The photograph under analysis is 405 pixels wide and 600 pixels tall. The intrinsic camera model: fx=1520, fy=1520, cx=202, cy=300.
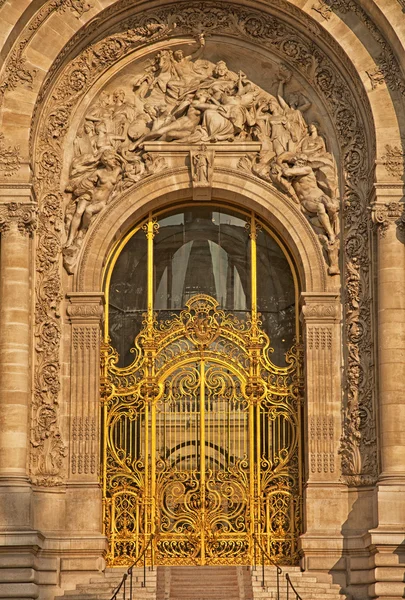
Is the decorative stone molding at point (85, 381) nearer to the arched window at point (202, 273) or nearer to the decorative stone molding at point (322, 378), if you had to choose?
the arched window at point (202, 273)

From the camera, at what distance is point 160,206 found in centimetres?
2664

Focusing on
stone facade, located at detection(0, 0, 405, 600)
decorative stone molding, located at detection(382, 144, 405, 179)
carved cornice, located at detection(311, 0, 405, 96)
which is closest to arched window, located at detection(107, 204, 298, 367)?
stone facade, located at detection(0, 0, 405, 600)

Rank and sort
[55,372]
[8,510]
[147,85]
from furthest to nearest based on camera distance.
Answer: [147,85]
[55,372]
[8,510]

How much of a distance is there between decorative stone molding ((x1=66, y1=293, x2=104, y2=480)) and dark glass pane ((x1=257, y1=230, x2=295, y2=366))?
9.59 feet

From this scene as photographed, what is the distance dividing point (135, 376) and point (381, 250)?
15.7ft

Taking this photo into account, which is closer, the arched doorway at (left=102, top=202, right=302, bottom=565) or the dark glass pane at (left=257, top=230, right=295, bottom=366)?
the arched doorway at (left=102, top=202, right=302, bottom=565)

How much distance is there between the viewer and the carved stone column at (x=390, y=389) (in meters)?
23.4

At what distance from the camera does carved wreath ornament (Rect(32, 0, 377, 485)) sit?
25.6m

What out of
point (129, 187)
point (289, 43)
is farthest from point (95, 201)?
point (289, 43)

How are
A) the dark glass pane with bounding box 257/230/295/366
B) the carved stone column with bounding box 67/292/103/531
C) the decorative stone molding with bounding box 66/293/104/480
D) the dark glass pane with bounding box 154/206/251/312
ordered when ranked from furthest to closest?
the dark glass pane with bounding box 154/206/251/312
the dark glass pane with bounding box 257/230/295/366
the decorative stone molding with bounding box 66/293/104/480
the carved stone column with bounding box 67/292/103/531

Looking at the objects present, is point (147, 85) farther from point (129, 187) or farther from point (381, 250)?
point (381, 250)

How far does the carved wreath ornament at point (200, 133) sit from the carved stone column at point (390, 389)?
2.41ft

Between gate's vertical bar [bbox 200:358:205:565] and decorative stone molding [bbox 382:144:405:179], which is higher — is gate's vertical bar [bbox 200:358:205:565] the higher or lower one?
the lower one

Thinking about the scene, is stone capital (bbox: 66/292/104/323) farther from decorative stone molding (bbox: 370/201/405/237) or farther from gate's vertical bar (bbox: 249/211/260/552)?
decorative stone molding (bbox: 370/201/405/237)
